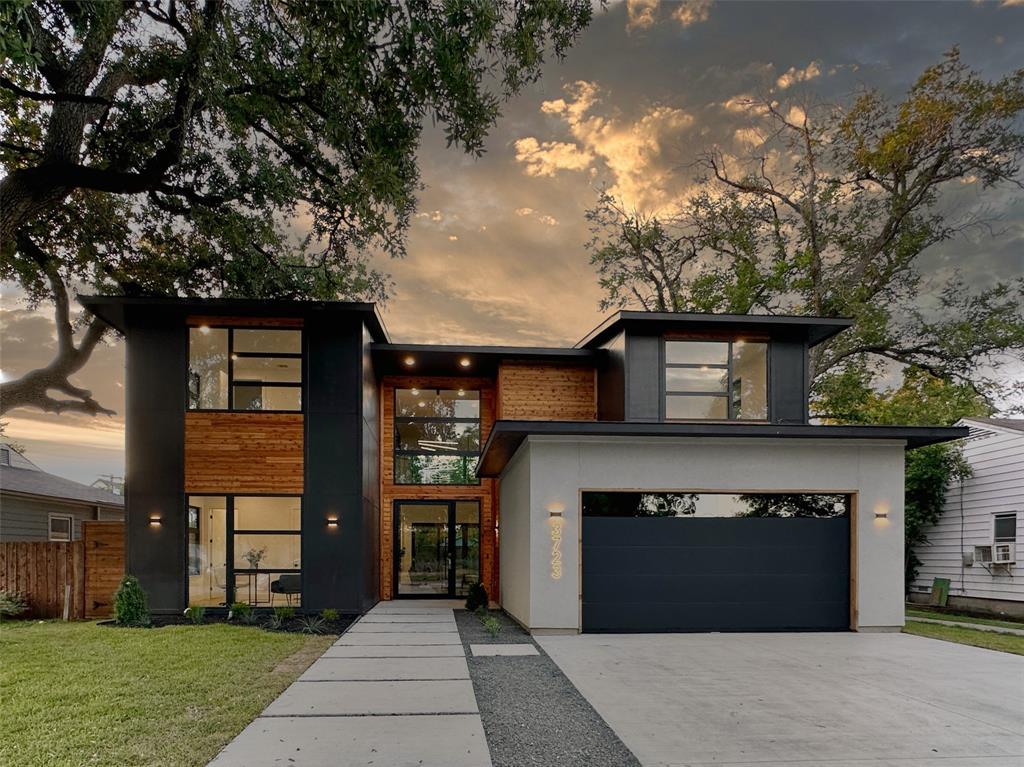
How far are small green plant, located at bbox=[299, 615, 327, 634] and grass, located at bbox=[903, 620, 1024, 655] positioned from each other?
8.66 m

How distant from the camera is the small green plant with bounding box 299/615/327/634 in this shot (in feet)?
28.7

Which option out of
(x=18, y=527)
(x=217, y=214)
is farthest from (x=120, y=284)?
(x=18, y=527)

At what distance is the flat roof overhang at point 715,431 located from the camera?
870 cm

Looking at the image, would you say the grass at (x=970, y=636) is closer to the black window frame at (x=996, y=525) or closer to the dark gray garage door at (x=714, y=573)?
the dark gray garage door at (x=714, y=573)

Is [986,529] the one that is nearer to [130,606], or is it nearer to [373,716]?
[373,716]

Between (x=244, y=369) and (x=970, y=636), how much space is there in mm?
12078

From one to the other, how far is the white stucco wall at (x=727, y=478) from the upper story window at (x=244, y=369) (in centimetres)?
440

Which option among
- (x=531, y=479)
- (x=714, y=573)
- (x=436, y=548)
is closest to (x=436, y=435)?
(x=436, y=548)

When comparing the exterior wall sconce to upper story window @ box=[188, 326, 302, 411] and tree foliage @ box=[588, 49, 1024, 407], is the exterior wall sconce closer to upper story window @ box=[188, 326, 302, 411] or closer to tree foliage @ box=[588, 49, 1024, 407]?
tree foliage @ box=[588, 49, 1024, 407]

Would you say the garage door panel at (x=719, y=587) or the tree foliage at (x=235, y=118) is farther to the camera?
the garage door panel at (x=719, y=587)

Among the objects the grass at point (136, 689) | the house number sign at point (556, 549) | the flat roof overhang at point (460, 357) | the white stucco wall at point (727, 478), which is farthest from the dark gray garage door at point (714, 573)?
the flat roof overhang at point (460, 357)

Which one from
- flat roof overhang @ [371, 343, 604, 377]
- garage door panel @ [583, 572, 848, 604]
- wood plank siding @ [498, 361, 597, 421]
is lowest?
garage door panel @ [583, 572, 848, 604]

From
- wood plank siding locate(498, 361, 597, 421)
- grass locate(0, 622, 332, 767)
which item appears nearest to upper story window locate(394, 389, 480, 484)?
wood plank siding locate(498, 361, 597, 421)

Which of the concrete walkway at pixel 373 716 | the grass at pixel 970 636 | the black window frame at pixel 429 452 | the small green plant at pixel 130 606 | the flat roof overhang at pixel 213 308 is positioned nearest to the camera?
the concrete walkway at pixel 373 716
